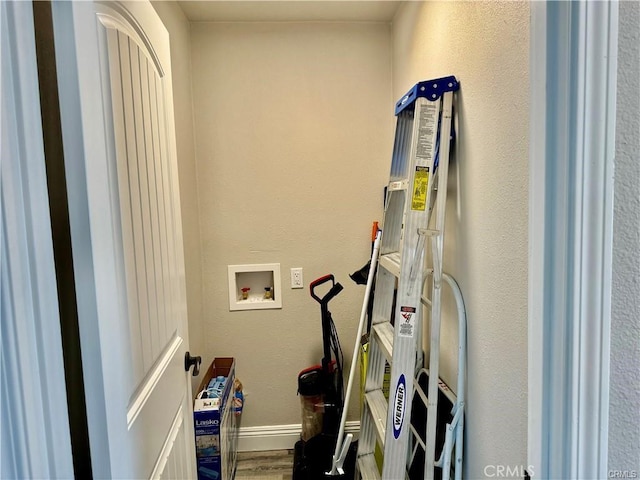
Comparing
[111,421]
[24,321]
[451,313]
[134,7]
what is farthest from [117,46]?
[451,313]

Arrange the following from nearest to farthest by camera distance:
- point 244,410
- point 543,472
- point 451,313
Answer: point 543,472 → point 451,313 → point 244,410

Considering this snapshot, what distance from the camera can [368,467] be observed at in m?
1.56

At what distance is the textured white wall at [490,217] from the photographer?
0.90 metres

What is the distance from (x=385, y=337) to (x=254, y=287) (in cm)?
99

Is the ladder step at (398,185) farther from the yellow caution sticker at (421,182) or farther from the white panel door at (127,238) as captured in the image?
the white panel door at (127,238)

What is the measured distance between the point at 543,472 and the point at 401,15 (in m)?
1.95

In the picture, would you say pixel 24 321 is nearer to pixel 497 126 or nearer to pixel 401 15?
pixel 497 126

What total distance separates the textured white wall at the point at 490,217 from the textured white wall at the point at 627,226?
0.93 ft

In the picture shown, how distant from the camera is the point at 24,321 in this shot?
0.51 meters

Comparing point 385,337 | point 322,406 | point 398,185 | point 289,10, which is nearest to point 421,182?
point 398,185

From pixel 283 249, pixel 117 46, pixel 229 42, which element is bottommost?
pixel 283 249

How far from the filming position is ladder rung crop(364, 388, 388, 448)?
1.38m

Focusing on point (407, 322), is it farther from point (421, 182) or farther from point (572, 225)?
point (572, 225)

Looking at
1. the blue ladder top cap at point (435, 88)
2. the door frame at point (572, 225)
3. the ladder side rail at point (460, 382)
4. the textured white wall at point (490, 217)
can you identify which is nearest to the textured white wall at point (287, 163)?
the textured white wall at point (490, 217)
